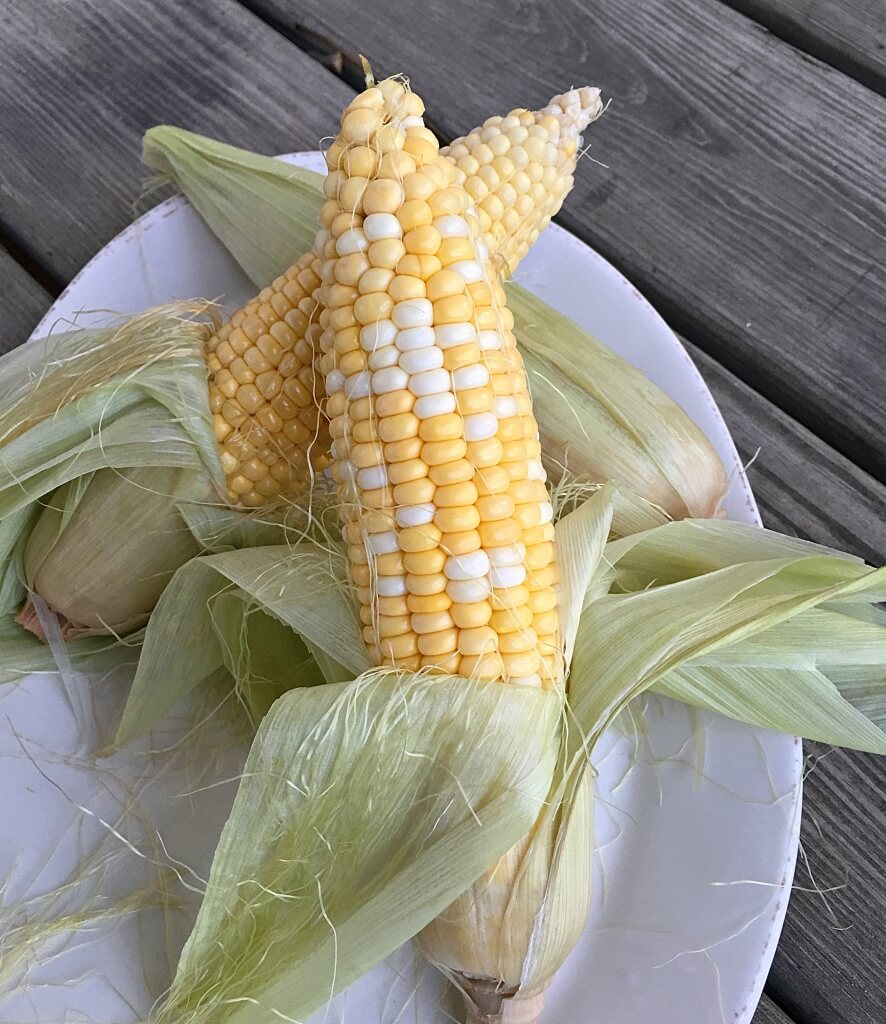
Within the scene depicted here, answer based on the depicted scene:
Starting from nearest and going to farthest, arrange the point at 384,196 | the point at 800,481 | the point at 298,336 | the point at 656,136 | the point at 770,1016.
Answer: the point at 384,196, the point at 298,336, the point at 770,1016, the point at 800,481, the point at 656,136

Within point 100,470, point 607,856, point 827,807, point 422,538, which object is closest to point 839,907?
point 827,807

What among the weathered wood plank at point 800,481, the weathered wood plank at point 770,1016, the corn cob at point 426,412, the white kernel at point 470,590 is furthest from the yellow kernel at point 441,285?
the weathered wood plank at point 770,1016

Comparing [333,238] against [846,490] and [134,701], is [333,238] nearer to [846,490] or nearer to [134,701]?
[134,701]

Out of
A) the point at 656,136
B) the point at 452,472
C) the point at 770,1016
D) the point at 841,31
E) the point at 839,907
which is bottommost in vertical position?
the point at 770,1016

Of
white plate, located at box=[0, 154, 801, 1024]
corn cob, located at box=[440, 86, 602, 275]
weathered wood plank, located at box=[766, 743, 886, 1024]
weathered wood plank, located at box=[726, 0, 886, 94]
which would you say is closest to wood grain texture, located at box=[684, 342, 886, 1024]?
weathered wood plank, located at box=[766, 743, 886, 1024]

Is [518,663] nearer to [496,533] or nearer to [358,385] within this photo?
[496,533]

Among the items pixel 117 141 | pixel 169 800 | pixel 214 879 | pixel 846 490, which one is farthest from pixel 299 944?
pixel 117 141

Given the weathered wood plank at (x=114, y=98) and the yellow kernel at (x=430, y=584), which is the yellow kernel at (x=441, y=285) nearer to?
the yellow kernel at (x=430, y=584)
